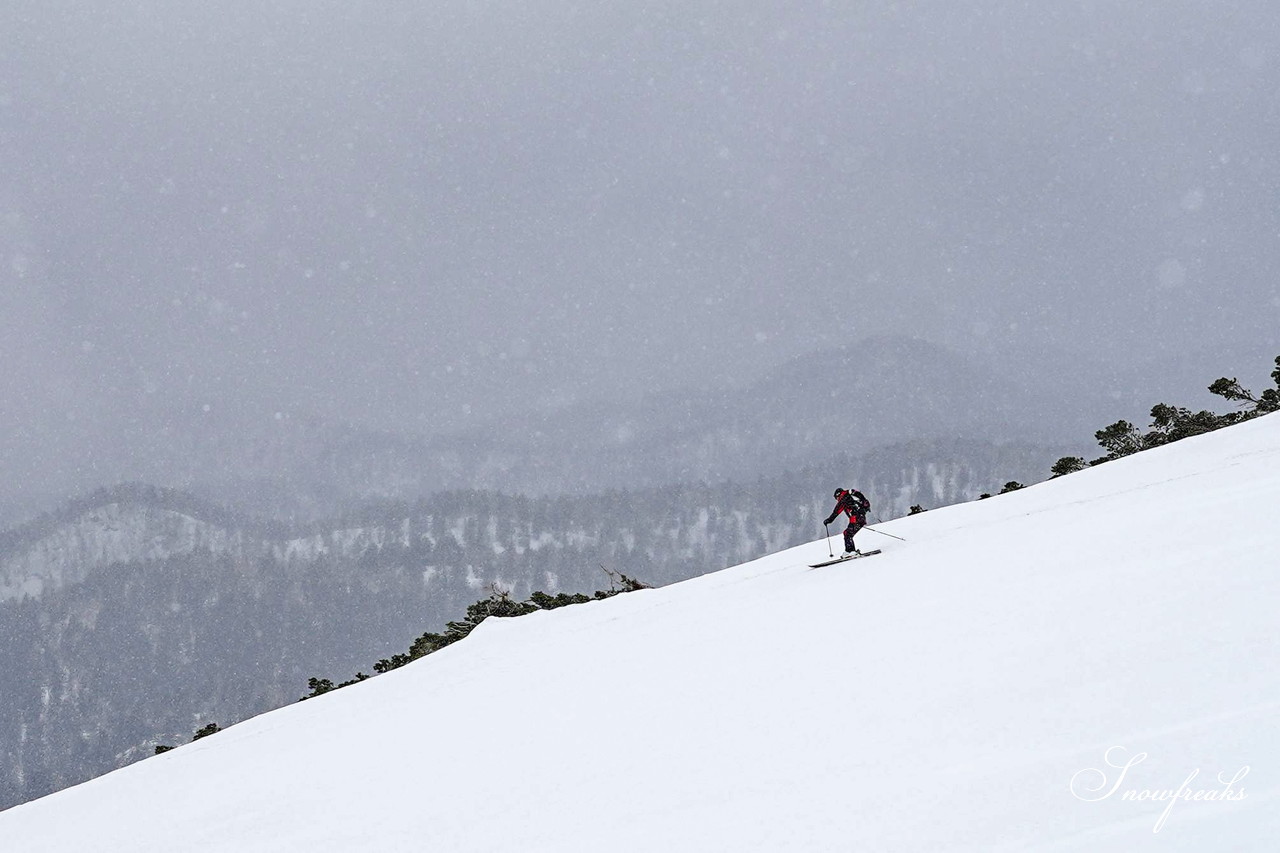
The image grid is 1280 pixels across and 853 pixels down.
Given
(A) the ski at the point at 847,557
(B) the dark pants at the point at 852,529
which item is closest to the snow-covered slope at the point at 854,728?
(A) the ski at the point at 847,557

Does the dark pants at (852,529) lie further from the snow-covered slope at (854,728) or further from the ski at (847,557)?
the snow-covered slope at (854,728)

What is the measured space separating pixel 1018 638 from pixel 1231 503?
5155 mm

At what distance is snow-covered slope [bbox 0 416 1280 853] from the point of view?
218 inches

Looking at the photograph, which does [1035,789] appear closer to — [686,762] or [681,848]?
[681,848]

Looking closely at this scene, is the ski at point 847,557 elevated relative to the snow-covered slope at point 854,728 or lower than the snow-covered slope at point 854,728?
elevated

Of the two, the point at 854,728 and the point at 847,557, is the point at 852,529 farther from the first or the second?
the point at 854,728

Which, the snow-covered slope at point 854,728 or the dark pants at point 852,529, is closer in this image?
the snow-covered slope at point 854,728

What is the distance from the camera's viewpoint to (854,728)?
716cm

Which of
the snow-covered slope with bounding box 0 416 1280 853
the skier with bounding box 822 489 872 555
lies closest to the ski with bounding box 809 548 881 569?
the skier with bounding box 822 489 872 555

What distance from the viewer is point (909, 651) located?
28.2 ft

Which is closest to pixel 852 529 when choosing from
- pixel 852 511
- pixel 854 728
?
pixel 852 511

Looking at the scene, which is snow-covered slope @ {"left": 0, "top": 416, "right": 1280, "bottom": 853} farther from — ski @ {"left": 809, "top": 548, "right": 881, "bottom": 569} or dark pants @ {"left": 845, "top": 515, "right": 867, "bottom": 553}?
dark pants @ {"left": 845, "top": 515, "right": 867, "bottom": 553}

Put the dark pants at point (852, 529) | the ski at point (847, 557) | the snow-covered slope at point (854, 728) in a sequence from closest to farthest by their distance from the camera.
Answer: the snow-covered slope at point (854, 728) < the ski at point (847, 557) < the dark pants at point (852, 529)

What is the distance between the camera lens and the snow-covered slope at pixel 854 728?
553cm
